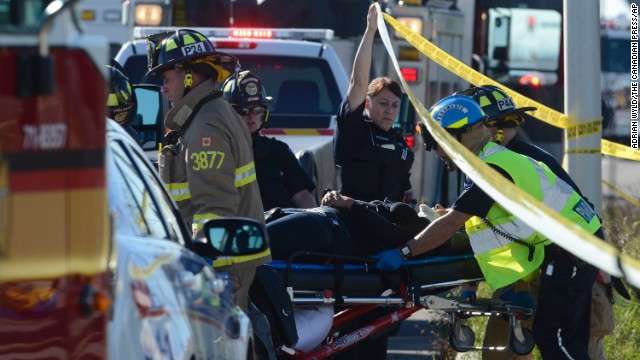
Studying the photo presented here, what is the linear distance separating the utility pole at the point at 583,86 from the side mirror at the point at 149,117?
2.72m

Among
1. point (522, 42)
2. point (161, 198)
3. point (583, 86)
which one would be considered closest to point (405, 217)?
point (583, 86)

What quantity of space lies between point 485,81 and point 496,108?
6.95 feet

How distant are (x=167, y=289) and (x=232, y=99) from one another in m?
4.36

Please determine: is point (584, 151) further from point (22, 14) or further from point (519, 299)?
point (22, 14)

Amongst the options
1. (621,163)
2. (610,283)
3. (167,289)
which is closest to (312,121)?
(610,283)

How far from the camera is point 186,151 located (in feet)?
19.6

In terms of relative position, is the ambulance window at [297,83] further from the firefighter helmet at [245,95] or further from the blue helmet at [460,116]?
the blue helmet at [460,116]

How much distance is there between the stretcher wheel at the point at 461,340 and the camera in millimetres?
7387

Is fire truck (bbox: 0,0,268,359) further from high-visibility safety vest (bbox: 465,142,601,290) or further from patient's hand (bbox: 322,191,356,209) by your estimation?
patient's hand (bbox: 322,191,356,209)

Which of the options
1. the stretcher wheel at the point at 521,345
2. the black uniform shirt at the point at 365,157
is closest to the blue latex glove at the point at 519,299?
the stretcher wheel at the point at 521,345

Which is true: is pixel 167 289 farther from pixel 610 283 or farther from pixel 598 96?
pixel 598 96

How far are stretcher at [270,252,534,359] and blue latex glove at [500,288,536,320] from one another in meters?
0.04

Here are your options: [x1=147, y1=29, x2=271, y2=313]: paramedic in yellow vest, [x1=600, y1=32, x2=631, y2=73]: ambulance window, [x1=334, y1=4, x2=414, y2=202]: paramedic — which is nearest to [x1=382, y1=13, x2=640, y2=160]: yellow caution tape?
[x1=334, y1=4, x2=414, y2=202]: paramedic

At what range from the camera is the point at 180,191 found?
6055mm
